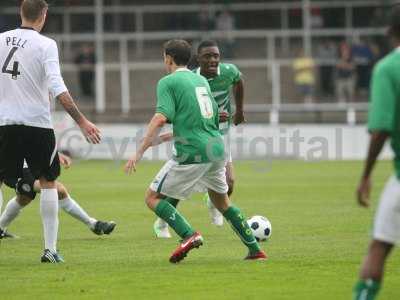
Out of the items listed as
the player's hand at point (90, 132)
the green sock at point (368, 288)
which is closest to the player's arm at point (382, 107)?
the green sock at point (368, 288)

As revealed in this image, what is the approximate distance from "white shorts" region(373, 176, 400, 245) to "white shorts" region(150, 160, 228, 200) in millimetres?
3671

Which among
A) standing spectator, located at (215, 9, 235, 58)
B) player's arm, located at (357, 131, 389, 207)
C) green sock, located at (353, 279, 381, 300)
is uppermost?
player's arm, located at (357, 131, 389, 207)

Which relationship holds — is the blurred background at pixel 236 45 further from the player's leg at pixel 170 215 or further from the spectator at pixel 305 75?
the player's leg at pixel 170 215

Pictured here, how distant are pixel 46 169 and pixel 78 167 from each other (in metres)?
A: 18.4

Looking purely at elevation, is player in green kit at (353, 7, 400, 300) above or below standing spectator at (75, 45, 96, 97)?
above

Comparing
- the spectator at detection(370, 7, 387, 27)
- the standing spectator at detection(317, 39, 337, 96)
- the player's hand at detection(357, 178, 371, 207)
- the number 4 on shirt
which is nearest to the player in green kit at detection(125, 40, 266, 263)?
the number 4 on shirt

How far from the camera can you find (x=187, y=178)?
10.9m

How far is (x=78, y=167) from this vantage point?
2934 centimetres

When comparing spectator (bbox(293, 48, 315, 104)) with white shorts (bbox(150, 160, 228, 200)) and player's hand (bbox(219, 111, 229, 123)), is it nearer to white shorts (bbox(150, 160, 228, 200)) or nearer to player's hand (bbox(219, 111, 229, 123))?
player's hand (bbox(219, 111, 229, 123))

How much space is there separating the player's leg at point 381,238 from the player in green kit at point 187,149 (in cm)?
345

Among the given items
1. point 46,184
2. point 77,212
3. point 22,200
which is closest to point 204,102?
point 46,184

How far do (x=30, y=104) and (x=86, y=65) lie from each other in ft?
85.4

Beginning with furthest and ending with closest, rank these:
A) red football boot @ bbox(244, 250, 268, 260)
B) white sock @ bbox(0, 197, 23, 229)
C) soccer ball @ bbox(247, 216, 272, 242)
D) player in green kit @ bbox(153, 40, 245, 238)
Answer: player in green kit @ bbox(153, 40, 245, 238) < white sock @ bbox(0, 197, 23, 229) < soccer ball @ bbox(247, 216, 272, 242) < red football boot @ bbox(244, 250, 268, 260)

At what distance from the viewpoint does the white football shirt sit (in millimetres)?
10828
